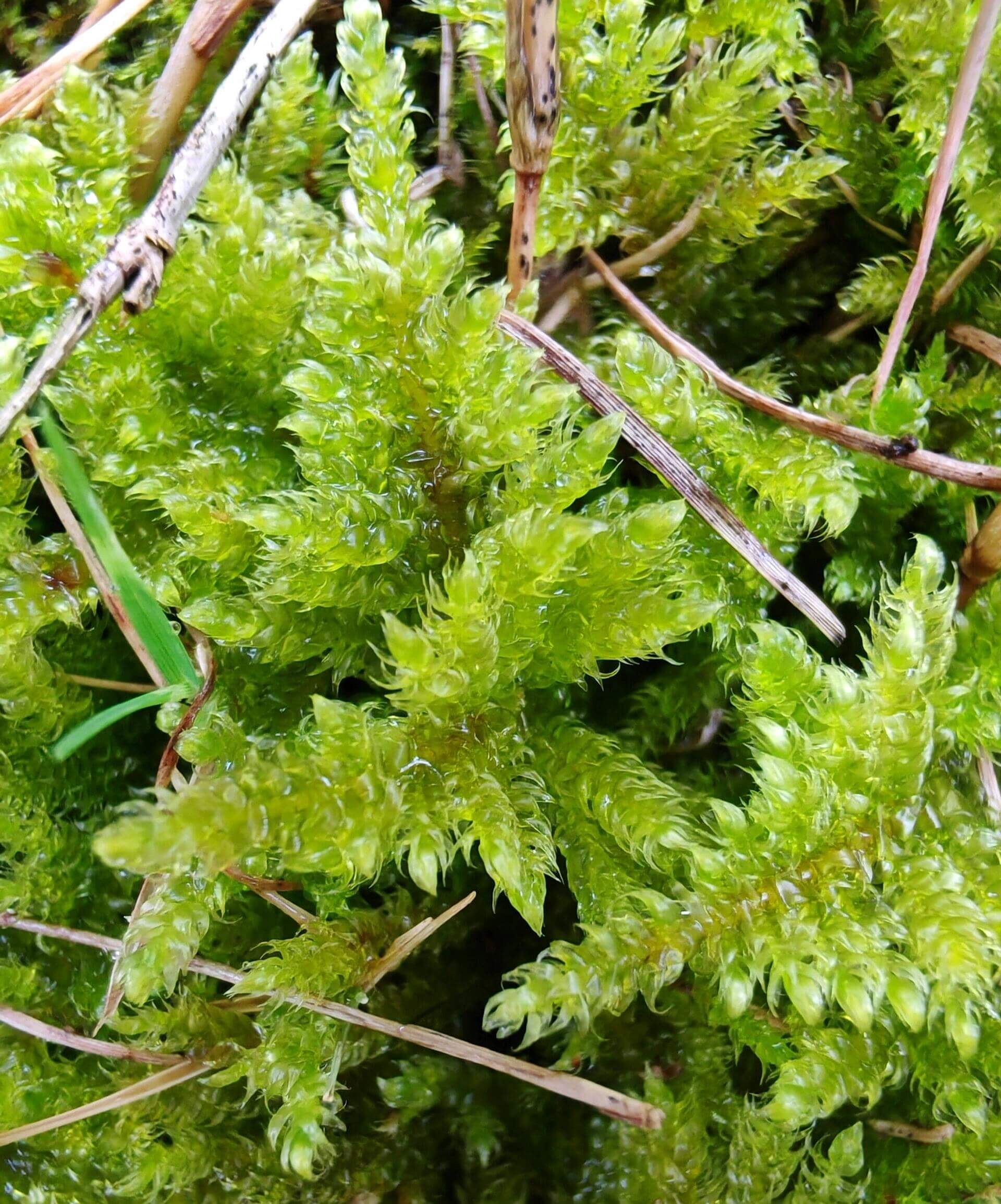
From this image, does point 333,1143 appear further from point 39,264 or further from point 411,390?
point 39,264

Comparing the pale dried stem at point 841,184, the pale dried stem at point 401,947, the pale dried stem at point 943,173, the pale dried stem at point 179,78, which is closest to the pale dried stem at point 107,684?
the pale dried stem at point 401,947

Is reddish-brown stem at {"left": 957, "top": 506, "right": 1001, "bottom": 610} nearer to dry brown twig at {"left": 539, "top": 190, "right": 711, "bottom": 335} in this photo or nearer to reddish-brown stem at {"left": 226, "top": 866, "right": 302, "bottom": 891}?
dry brown twig at {"left": 539, "top": 190, "right": 711, "bottom": 335}

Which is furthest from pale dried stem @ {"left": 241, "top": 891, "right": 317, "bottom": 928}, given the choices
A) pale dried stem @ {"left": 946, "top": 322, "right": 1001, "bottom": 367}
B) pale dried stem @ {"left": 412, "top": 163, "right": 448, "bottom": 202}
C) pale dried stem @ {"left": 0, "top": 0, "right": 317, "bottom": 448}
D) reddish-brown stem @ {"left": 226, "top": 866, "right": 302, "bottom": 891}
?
pale dried stem @ {"left": 946, "top": 322, "right": 1001, "bottom": 367}

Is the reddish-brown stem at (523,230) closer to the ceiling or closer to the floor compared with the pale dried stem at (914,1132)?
closer to the ceiling

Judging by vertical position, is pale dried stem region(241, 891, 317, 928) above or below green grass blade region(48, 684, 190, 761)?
below

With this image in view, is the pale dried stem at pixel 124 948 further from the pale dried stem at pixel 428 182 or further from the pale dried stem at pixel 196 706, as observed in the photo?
the pale dried stem at pixel 428 182

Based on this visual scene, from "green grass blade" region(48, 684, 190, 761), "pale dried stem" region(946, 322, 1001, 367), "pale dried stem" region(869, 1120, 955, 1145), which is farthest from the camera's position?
"pale dried stem" region(946, 322, 1001, 367)
